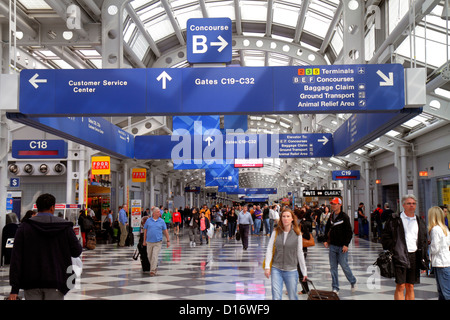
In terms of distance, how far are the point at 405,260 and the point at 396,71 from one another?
3.91 m

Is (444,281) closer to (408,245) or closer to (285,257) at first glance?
(408,245)

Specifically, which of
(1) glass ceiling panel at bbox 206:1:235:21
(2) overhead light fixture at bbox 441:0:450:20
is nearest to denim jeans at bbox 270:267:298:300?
(2) overhead light fixture at bbox 441:0:450:20

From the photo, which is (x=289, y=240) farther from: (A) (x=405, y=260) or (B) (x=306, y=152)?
(B) (x=306, y=152)

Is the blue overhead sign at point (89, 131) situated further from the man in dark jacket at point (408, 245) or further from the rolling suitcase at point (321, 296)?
the man in dark jacket at point (408, 245)

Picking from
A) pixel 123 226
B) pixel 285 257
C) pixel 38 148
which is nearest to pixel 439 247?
pixel 285 257

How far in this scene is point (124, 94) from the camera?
31.2 feet

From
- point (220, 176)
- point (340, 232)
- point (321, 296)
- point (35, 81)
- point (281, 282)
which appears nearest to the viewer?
point (321, 296)

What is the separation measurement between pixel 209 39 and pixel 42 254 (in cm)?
649

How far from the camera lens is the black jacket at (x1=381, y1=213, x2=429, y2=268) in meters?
6.86

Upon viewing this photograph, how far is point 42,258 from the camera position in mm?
4672

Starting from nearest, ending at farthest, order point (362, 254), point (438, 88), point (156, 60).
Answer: point (438, 88)
point (362, 254)
point (156, 60)

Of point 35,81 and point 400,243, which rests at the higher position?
point 35,81

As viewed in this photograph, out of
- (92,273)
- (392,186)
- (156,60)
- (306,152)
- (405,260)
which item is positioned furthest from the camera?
(392,186)
